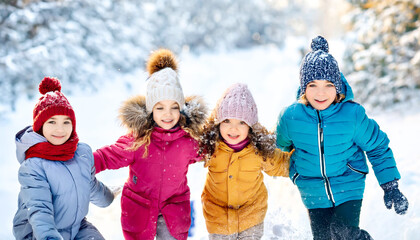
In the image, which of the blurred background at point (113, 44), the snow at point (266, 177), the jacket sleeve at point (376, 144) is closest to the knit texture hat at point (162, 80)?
the snow at point (266, 177)

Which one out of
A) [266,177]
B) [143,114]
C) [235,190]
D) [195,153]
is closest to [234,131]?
[195,153]

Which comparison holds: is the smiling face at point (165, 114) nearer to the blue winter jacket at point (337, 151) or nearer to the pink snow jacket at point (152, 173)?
the pink snow jacket at point (152, 173)

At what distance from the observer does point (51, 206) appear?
3057mm

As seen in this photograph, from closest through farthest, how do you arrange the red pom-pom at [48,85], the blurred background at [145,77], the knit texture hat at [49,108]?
the knit texture hat at [49,108] < the red pom-pom at [48,85] < the blurred background at [145,77]

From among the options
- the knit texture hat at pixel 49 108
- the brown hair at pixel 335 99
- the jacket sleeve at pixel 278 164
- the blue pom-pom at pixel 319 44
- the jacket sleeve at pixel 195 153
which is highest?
the blue pom-pom at pixel 319 44

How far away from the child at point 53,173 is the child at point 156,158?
0.39 metres

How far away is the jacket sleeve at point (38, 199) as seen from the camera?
9.45 feet

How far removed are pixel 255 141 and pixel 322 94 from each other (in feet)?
2.71

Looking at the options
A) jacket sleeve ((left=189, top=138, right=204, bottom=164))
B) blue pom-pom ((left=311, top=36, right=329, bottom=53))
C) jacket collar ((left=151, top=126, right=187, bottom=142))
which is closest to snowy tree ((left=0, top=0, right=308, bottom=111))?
jacket collar ((left=151, top=126, right=187, bottom=142))

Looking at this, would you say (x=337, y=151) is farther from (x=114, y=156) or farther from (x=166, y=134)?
(x=114, y=156)

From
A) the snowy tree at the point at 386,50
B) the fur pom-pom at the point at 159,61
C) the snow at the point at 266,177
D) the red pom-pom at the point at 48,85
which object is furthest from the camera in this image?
the snowy tree at the point at 386,50

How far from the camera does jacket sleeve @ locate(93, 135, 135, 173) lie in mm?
3643

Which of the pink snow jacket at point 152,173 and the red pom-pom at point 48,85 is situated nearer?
the red pom-pom at point 48,85

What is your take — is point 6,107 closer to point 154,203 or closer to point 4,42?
point 4,42
